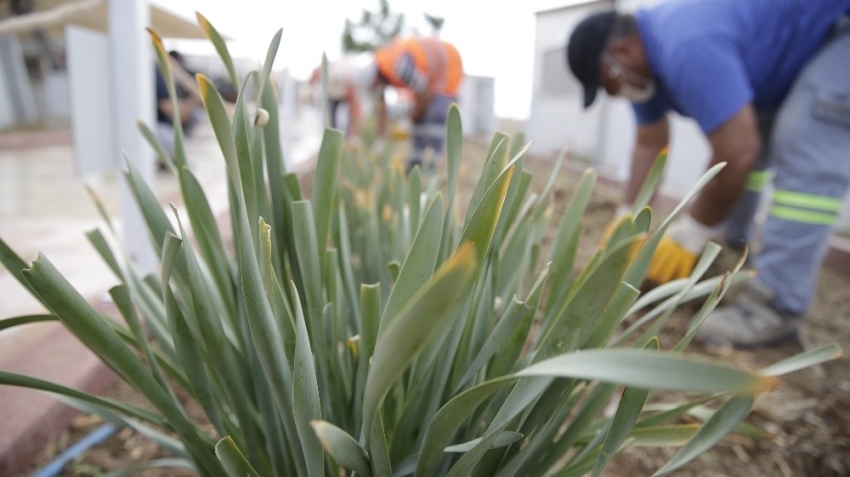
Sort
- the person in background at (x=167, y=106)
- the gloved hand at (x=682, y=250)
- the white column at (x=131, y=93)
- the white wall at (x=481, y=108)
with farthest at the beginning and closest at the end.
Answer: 1. the white wall at (x=481, y=108)
2. the person in background at (x=167, y=106)
3. the gloved hand at (x=682, y=250)
4. the white column at (x=131, y=93)

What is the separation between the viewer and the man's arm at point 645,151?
2.17 m

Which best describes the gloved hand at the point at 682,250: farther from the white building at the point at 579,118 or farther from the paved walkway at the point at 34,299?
the white building at the point at 579,118

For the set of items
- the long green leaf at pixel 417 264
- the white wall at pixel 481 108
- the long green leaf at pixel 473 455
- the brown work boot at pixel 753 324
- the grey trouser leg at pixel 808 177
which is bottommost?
the white wall at pixel 481 108

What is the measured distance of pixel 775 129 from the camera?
5.18 feet

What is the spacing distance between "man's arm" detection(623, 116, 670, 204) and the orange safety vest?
2100mm

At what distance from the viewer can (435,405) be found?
0.46m

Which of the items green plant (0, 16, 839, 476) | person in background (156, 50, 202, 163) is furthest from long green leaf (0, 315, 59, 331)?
person in background (156, 50, 202, 163)

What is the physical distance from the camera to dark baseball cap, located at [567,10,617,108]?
193cm

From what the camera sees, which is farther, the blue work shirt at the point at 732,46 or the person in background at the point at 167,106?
the person in background at the point at 167,106

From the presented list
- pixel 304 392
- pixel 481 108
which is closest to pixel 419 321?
pixel 304 392

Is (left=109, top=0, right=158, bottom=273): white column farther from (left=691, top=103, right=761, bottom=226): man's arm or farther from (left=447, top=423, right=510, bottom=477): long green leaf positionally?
(left=691, top=103, right=761, bottom=226): man's arm

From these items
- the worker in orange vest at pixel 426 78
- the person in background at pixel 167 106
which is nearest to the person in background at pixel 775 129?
the worker in orange vest at pixel 426 78

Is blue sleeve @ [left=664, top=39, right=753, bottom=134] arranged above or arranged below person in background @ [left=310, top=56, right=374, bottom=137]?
above

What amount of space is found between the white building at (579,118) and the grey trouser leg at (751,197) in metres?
2.09
